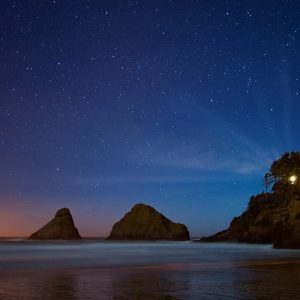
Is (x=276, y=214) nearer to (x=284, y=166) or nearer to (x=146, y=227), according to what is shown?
(x=284, y=166)

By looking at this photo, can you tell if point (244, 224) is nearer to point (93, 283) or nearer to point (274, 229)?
point (274, 229)

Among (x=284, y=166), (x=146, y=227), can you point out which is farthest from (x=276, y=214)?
(x=146, y=227)

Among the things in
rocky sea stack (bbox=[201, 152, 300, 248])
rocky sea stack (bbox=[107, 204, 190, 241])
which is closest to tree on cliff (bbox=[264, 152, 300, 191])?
rocky sea stack (bbox=[201, 152, 300, 248])

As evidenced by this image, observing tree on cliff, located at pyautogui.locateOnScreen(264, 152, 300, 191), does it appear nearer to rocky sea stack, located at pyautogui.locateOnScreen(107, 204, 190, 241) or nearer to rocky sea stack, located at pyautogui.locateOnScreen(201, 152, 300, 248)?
rocky sea stack, located at pyautogui.locateOnScreen(201, 152, 300, 248)

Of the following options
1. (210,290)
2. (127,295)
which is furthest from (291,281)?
(127,295)

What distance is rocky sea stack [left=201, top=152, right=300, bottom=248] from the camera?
56597 millimetres

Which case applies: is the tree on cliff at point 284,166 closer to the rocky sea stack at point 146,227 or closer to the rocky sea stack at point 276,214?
the rocky sea stack at point 276,214

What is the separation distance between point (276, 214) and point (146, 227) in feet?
381

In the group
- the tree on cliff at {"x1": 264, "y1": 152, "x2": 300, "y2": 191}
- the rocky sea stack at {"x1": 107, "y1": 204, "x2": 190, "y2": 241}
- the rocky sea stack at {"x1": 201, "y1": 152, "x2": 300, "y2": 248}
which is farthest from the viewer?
the rocky sea stack at {"x1": 107, "y1": 204, "x2": 190, "y2": 241}

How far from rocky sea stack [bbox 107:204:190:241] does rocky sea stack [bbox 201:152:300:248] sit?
78.3 metres

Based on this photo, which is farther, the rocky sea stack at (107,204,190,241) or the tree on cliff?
the rocky sea stack at (107,204,190,241)

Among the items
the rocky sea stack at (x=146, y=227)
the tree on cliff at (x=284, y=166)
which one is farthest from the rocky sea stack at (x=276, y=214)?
the rocky sea stack at (x=146, y=227)

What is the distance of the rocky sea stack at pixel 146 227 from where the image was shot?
580ft

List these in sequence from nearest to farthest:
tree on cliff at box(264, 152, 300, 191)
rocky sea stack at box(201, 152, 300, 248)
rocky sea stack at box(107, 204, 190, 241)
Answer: rocky sea stack at box(201, 152, 300, 248), tree on cliff at box(264, 152, 300, 191), rocky sea stack at box(107, 204, 190, 241)
